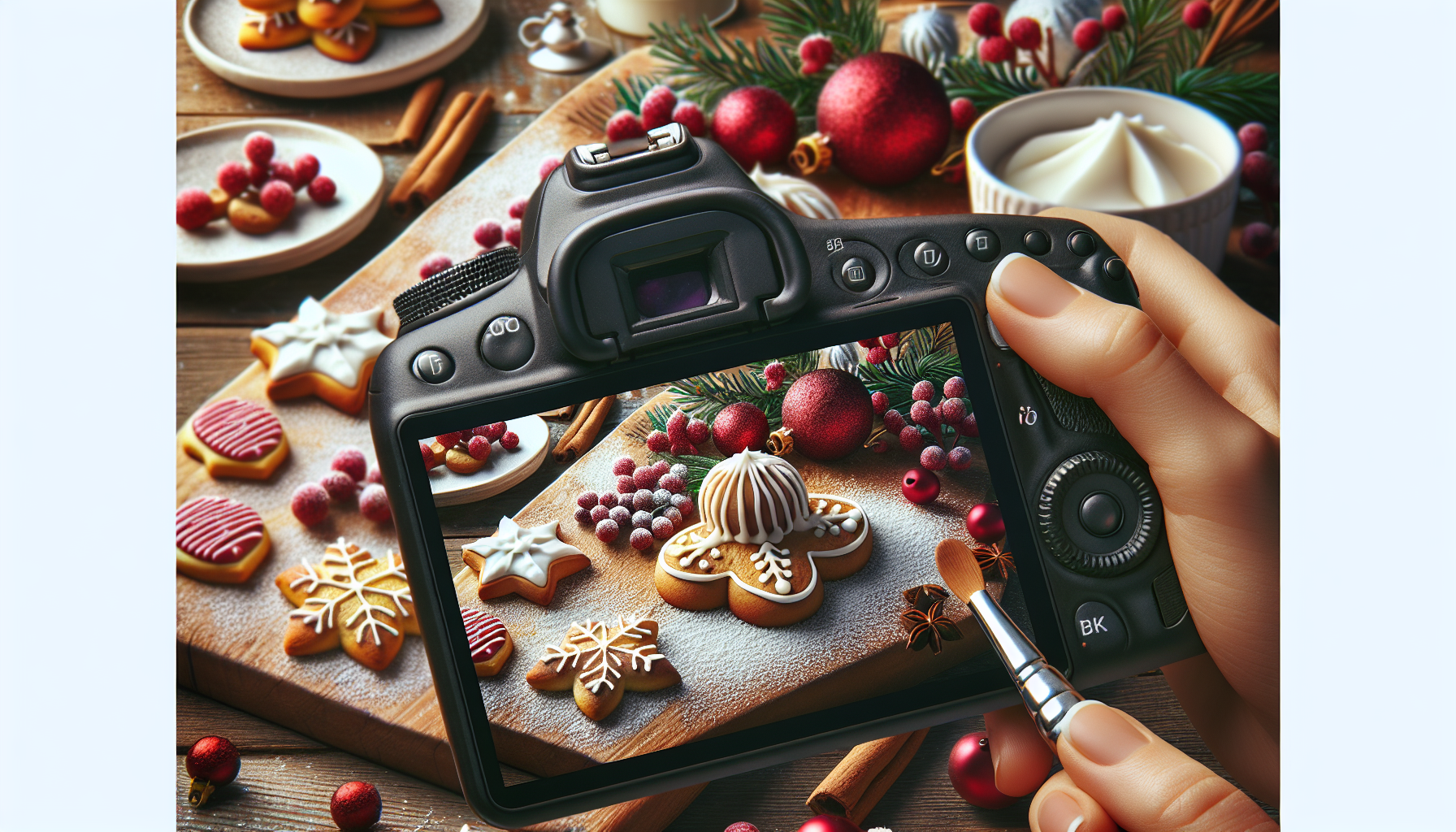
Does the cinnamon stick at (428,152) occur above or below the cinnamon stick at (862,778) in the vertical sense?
above

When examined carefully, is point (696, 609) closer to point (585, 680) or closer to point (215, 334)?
point (585, 680)

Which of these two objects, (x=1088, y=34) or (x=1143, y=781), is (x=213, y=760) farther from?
(x=1088, y=34)

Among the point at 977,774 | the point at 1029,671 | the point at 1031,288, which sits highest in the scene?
the point at 1031,288

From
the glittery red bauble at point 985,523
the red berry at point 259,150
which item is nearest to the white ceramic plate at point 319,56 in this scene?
the red berry at point 259,150

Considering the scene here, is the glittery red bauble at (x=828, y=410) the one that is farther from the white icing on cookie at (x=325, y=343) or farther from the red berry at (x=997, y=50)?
the red berry at (x=997, y=50)

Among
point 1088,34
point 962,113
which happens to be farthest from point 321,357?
point 1088,34

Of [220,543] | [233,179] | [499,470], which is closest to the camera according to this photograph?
[499,470]

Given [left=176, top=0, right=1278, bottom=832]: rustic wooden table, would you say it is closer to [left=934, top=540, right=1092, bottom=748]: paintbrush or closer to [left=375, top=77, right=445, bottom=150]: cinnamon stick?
[left=934, top=540, right=1092, bottom=748]: paintbrush
